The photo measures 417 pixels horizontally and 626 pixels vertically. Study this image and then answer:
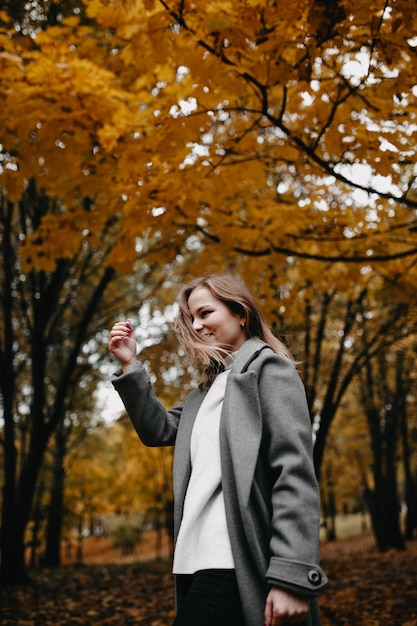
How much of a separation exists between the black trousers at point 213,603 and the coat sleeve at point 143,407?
0.53 metres

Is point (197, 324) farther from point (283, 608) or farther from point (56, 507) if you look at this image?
point (56, 507)

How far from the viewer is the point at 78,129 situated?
332 centimetres

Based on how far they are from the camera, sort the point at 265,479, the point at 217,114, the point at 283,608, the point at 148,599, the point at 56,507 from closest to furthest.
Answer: the point at 283,608, the point at 265,479, the point at 217,114, the point at 148,599, the point at 56,507

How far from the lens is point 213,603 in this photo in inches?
51.2

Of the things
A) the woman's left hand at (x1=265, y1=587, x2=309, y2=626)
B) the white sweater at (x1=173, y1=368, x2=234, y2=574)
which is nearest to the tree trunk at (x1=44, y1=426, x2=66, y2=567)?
A: the white sweater at (x1=173, y1=368, x2=234, y2=574)

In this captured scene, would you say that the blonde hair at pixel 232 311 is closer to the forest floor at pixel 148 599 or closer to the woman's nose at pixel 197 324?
the woman's nose at pixel 197 324

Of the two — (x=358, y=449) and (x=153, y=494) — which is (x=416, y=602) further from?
(x=153, y=494)

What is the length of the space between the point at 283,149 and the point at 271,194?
93 centimetres

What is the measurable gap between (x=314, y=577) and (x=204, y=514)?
34cm

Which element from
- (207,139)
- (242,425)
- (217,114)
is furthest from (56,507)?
(242,425)

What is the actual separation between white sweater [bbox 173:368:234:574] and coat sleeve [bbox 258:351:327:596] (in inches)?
5.9

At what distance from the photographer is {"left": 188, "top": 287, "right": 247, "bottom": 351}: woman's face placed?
1.76 m

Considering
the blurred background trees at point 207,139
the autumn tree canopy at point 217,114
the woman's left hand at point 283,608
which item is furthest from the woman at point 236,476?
the autumn tree canopy at point 217,114

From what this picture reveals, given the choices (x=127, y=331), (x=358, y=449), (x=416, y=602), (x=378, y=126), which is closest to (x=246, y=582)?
(x=127, y=331)
